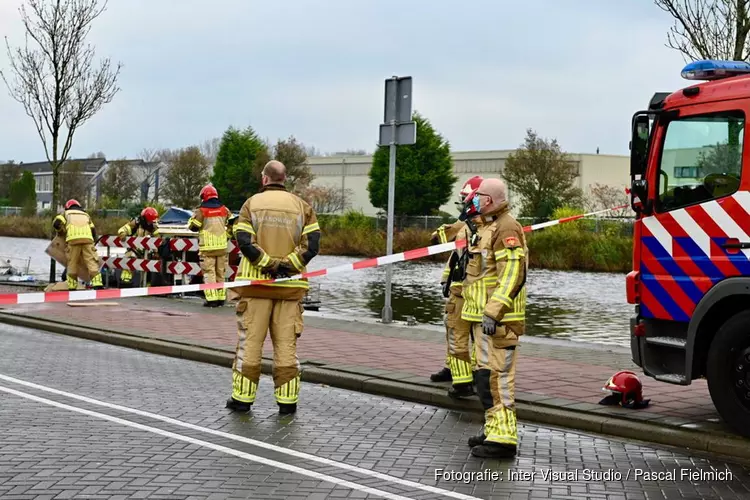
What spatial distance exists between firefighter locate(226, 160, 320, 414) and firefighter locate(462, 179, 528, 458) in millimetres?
1786

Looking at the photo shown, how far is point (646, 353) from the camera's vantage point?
835 centimetres

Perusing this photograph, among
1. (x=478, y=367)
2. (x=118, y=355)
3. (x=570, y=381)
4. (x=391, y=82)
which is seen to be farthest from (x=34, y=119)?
(x=478, y=367)

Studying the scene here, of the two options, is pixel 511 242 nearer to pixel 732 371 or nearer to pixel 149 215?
pixel 732 371

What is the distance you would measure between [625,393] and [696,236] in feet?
5.05

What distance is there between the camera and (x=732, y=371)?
7.48m

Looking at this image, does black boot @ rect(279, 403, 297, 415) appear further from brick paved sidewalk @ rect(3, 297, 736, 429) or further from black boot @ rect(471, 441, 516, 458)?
black boot @ rect(471, 441, 516, 458)

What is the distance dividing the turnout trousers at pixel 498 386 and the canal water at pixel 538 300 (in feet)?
26.8

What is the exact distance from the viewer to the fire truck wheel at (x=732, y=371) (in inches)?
289

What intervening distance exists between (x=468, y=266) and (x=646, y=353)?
1670 mm

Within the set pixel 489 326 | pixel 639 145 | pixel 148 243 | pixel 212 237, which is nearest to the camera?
pixel 489 326

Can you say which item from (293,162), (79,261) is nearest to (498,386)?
(79,261)

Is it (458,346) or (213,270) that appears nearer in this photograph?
(458,346)

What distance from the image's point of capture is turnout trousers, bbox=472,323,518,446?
6.92m

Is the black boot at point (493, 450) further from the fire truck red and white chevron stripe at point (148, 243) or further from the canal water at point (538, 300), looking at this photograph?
the fire truck red and white chevron stripe at point (148, 243)
